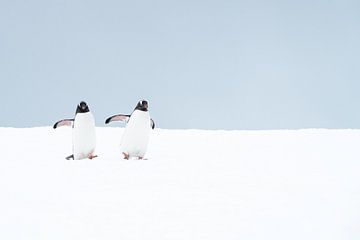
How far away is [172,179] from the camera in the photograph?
5711mm

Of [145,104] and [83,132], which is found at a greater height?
[145,104]

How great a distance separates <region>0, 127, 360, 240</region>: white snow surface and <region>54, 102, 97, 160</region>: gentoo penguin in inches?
22.6

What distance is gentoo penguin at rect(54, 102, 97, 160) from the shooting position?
7.64 m

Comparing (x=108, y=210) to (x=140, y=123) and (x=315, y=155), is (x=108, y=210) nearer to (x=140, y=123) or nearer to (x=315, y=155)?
(x=140, y=123)

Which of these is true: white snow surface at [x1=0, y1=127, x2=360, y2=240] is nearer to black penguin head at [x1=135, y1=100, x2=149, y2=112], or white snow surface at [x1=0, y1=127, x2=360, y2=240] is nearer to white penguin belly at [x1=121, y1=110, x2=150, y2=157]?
white penguin belly at [x1=121, y1=110, x2=150, y2=157]

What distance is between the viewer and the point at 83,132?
25.2ft

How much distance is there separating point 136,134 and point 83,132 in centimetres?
80

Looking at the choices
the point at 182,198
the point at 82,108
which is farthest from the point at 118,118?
the point at 182,198

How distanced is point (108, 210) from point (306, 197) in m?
2.00

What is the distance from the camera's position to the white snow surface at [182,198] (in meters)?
3.91

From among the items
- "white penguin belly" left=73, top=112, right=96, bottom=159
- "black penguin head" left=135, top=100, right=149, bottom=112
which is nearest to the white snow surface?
"white penguin belly" left=73, top=112, right=96, bottom=159

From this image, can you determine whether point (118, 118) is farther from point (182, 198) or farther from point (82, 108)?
point (182, 198)

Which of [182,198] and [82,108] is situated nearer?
[182,198]

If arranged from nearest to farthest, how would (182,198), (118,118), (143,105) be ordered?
1. (182,198)
2. (143,105)
3. (118,118)
